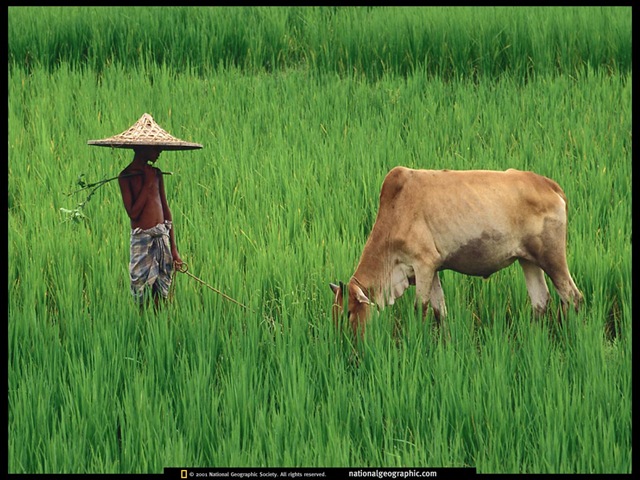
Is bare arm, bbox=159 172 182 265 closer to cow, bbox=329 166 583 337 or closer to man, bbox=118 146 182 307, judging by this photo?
man, bbox=118 146 182 307

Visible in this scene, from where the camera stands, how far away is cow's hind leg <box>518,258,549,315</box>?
4062 millimetres

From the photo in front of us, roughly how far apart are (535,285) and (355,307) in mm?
942

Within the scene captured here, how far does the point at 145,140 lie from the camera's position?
12.3 ft

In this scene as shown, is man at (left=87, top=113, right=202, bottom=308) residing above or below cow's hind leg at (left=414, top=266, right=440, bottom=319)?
above

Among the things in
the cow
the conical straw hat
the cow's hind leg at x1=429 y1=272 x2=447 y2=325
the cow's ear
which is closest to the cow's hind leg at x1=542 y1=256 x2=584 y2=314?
the cow

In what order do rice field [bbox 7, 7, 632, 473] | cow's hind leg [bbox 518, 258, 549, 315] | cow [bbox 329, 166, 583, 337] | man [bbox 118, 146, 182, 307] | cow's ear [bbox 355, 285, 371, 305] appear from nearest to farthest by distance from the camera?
rice field [bbox 7, 7, 632, 473] < cow's ear [bbox 355, 285, 371, 305] < cow [bbox 329, 166, 583, 337] < man [bbox 118, 146, 182, 307] < cow's hind leg [bbox 518, 258, 549, 315]

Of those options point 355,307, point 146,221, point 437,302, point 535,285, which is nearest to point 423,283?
point 437,302

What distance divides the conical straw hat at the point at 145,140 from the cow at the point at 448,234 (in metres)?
0.93

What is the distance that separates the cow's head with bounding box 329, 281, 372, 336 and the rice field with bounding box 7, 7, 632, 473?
0.08 m

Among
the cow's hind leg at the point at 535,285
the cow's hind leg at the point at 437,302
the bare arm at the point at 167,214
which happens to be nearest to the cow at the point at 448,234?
the cow's hind leg at the point at 437,302

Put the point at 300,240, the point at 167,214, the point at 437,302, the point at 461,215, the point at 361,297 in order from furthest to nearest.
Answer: the point at 300,240
the point at 167,214
the point at 437,302
the point at 461,215
the point at 361,297

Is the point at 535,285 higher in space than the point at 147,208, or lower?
lower

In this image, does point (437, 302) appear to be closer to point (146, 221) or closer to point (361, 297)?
point (361, 297)

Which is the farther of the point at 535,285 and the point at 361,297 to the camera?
the point at 535,285
